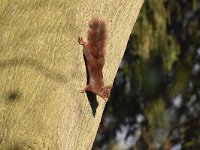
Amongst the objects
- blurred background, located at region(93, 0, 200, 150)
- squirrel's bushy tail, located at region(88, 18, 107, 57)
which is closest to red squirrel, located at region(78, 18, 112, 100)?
squirrel's bushy tail, located at region(88, 18, 107, 57)

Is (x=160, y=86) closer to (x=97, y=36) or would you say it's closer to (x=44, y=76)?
(x=97, y=36)

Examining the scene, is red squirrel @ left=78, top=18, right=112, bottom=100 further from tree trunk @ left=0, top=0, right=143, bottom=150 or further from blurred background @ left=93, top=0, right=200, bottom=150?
blurred background @ left=93, top=0, right=200, bottom=150

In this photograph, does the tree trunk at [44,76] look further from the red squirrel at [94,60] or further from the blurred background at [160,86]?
the blurred background at [160,86]

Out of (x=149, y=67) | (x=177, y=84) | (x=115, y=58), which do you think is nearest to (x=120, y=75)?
(x=149, y=67)

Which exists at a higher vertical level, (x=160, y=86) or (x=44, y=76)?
(x=44, y=76)

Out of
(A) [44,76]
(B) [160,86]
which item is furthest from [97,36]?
(B) [160,86]

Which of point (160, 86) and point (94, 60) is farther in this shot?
point (160, 86)
